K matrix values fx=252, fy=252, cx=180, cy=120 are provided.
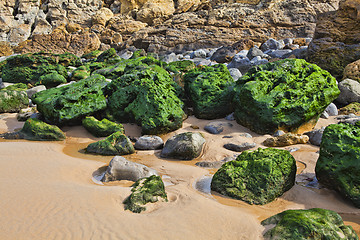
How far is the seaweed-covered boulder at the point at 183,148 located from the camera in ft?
14.6

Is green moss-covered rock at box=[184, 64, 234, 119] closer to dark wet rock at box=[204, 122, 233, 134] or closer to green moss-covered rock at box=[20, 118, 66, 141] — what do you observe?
dark wet rock at box=[204, 122, 233, 134]

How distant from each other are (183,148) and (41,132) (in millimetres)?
3131

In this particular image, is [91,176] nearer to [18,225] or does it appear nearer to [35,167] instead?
[35,167]

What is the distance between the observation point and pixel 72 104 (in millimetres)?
5980

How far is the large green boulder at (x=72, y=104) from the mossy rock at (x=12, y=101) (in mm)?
1423

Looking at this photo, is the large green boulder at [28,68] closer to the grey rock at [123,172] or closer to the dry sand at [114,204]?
the dry sand at [114,204]

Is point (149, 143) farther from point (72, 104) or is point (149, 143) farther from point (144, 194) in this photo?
point (72, 104)

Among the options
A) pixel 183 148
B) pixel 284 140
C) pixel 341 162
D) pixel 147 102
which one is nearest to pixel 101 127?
pixel 147 102

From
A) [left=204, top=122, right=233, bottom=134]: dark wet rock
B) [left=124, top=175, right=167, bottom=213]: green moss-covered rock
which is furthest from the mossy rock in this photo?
[left=124, top=175, right=167, bottom=213]: green moss-covered rock

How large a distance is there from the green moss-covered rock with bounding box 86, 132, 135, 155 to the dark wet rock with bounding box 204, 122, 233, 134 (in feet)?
6.02

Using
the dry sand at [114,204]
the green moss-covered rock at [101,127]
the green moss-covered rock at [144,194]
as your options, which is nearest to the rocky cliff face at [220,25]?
the green moss-covered rock at [101,127]

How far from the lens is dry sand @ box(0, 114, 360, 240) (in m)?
2.17

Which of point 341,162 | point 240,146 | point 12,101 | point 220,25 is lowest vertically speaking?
point 12,101

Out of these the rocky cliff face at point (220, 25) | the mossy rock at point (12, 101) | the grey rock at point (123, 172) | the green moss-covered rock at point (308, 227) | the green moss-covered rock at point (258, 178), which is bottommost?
the mossy rock at point (12, 101)
